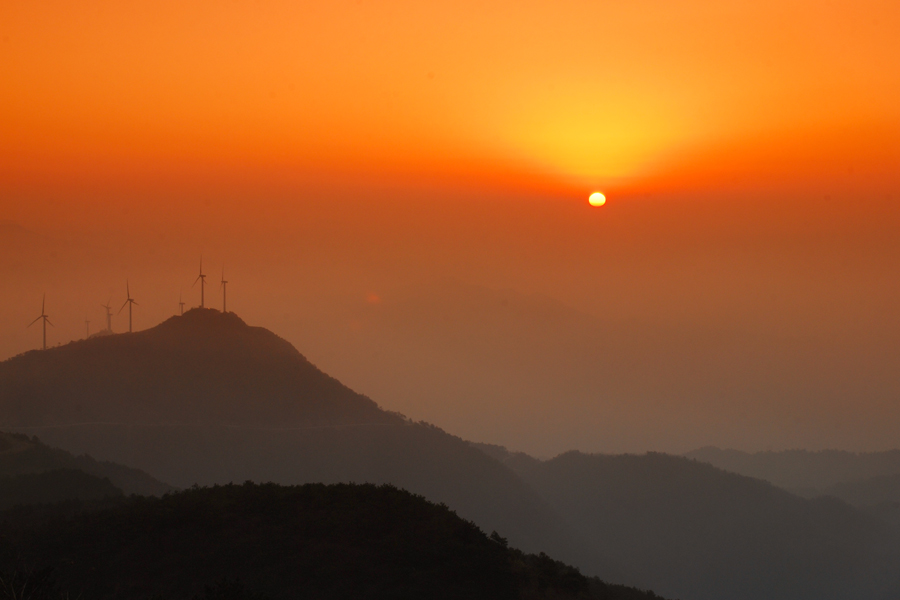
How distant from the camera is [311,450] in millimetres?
166375

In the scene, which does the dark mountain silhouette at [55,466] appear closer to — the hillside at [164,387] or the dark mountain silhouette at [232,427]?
the dark mountain silhouette at [232,427]

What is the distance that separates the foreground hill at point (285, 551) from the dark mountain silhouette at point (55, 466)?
1801 inches

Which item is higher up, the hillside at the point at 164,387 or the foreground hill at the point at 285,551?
the hillside at the point at 164,387

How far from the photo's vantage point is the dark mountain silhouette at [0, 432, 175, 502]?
94.4m

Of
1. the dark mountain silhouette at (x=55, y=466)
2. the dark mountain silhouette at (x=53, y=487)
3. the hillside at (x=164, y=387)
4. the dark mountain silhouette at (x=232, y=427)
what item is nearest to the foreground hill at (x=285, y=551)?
the dark mountain silhouette at (x=53, y=487)

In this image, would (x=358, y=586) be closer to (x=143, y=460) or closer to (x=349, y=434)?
(x=143, y=460)

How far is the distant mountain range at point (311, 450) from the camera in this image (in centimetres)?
15662

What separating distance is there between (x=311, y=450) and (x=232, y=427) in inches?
745

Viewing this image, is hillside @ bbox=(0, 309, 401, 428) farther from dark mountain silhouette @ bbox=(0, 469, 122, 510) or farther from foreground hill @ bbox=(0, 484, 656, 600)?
foreground hill @ bbox=(0, 484, 656, 600)

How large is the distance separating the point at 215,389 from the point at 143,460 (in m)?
34.3

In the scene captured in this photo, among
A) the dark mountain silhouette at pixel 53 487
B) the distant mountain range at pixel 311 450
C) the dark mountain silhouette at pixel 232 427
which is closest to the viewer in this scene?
the dark mountain silhouette at pixel 53 487

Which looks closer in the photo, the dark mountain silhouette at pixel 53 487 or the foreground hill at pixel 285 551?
the foreground hill at pixel 285 551

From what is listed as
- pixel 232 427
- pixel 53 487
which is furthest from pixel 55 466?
pixel 232 427

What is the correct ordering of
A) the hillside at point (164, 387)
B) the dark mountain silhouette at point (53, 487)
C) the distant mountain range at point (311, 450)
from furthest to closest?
1. the hillside at point (164, 387)
2. the distant mountain range at point (311, 450)
3. the dark mountain silhouette at point (53, 487)
